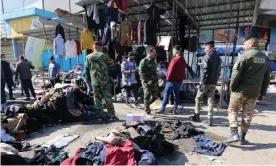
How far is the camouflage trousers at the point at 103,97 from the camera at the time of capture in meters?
5.81

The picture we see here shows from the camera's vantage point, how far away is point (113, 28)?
7.42m

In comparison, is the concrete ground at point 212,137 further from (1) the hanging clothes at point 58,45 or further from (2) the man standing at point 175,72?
(1) the hanging clothes at point 58,45

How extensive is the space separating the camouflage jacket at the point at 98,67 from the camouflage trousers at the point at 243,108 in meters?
3.15

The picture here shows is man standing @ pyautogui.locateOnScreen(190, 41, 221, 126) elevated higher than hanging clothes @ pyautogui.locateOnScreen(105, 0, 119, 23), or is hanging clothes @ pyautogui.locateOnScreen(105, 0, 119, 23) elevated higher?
hanging clothes @ pyautogui.locateOnScreen(105, 0, 119, 23)

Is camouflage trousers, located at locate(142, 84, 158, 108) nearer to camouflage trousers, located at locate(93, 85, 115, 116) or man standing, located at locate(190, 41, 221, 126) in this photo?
camouflage trousers, located at locate(93, 85, 115, 116)

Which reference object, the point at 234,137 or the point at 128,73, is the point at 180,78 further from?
the point at 234,137

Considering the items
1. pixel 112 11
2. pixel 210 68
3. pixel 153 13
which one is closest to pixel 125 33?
pixel 112 11

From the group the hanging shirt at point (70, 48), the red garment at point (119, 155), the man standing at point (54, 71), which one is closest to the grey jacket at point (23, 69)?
the man standing at point (54, 71)

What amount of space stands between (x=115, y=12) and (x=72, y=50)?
3.02 m

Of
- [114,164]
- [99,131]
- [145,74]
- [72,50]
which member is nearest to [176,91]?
[145,74]

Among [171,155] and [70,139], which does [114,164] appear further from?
[70,139]

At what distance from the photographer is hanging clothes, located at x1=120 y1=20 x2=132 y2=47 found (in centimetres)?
764

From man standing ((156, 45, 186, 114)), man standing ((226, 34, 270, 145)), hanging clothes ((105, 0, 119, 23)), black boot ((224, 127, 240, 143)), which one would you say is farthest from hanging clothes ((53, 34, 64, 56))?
black boot ((224, 127, 240, 143))

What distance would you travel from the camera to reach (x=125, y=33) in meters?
7.71
